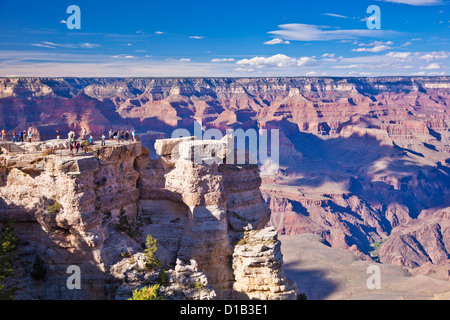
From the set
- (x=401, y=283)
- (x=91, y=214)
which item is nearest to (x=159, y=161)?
(x=91, y=214)

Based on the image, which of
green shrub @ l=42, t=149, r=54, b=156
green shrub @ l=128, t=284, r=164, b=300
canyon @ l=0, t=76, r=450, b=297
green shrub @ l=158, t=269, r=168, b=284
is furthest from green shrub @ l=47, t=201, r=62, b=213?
green shrub @ l=158, t=269, r=168, b=284

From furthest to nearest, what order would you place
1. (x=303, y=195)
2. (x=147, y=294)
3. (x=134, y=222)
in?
(x=303, y=195) < (x=134, y=222) < (x=147, y=294)

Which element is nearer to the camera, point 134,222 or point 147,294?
point 147,294

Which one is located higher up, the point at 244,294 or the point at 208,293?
the point at 208,293

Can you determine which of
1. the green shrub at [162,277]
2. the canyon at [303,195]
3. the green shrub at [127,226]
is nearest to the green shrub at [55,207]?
the canyon at [303,195]

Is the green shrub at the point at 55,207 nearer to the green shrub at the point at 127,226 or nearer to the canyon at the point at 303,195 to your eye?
the canyon at the point at 303,195

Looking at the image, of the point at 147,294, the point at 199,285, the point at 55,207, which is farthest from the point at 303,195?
the point at 147,294

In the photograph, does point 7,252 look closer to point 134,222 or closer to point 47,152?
point 47,152
